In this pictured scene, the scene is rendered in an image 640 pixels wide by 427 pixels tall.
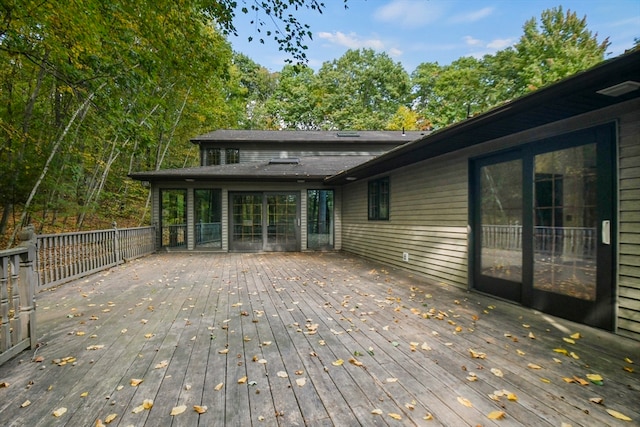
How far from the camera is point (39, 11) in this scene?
4.27 metres

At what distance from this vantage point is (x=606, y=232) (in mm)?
2760

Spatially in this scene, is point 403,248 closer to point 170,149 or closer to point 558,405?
point 558,405

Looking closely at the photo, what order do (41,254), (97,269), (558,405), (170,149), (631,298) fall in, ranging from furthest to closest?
(170,149) → (97,269) → (41,254) → (631,298) → (558,405)

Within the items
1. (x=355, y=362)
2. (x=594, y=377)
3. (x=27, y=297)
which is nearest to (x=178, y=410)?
(x=355, y=362)

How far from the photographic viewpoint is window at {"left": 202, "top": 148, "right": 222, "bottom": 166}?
12.6 m

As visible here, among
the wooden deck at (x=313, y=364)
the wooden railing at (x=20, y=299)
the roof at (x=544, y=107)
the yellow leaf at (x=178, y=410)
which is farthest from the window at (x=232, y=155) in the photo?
the yellow leaf at (x=178, y=410)

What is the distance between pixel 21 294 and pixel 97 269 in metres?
4.04

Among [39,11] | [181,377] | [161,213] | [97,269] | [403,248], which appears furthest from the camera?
[161,213]

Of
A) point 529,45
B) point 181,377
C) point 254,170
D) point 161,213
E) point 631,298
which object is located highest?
point 529,45

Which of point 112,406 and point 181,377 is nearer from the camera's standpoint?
point 112,406

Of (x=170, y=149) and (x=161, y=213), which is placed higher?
(x=170, y=149)

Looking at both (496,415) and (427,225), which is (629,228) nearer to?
(496,415)

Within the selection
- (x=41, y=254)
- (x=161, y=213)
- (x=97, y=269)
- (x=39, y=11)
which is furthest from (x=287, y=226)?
(x=39, y=11)

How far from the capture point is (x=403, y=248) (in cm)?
627
